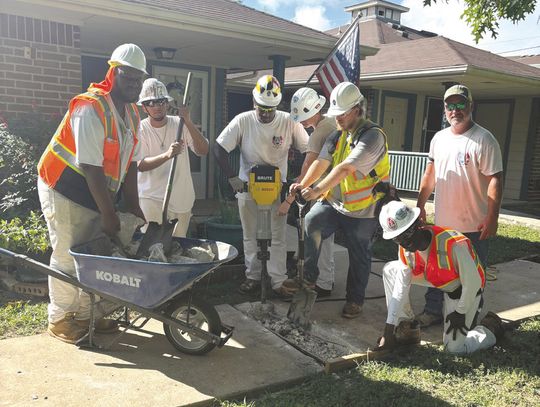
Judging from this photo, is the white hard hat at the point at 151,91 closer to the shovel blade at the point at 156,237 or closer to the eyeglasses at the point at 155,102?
the eyeglasses at the point at 155,102

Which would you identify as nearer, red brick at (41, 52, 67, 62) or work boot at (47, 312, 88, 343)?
work boot at (47, 312, 88, 343)

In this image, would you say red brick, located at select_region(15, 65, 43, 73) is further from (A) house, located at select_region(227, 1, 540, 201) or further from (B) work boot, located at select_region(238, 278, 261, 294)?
(A) house, located at select_region(227, 1, 540, 201)

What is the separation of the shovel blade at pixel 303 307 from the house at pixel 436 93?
757 cm

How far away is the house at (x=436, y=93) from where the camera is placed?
10570mm

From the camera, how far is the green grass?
286 centimetres

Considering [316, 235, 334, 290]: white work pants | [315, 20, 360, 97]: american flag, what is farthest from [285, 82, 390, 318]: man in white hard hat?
[315, 20, 360, 97]: american flag

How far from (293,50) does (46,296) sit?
498cm

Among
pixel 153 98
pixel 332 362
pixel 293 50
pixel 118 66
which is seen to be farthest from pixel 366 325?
pixel 293 50

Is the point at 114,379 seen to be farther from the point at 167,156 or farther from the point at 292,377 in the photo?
the point at 167,156

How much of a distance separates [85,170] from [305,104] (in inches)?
76.8

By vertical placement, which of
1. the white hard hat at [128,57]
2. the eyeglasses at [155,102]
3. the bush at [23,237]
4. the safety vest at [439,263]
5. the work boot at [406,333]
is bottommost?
the work boot at [406,333]

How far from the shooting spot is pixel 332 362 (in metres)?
3.19

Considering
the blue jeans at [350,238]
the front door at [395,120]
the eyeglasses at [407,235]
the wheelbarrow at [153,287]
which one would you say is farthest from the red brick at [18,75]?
the front door at [395,120]

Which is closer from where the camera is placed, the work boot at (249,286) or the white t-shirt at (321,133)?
the white t-shirt at (321,133)
